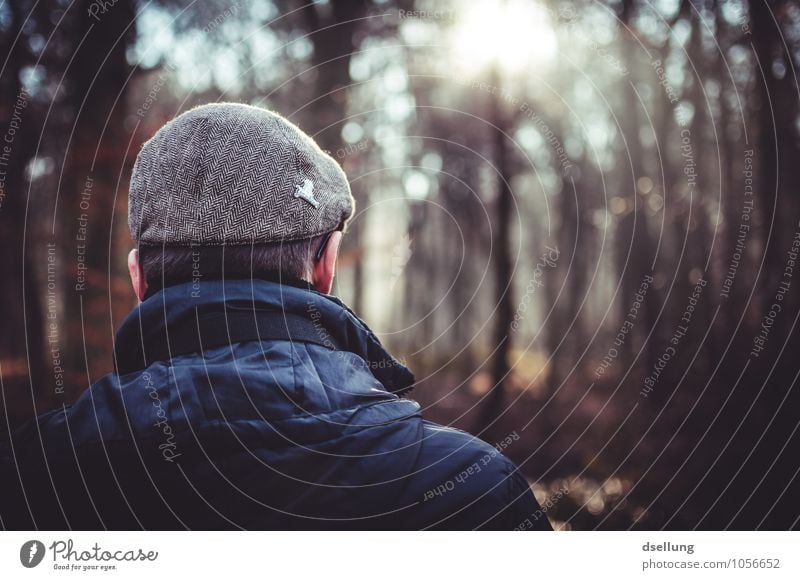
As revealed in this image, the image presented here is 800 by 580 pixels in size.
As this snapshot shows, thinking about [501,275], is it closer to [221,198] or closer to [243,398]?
[221,198]

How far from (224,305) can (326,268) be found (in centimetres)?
36

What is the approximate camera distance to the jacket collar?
132 centimetres

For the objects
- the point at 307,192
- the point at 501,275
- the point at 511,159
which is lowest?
the point at 501,275

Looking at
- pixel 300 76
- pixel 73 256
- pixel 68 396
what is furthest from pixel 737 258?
pixel 73 256

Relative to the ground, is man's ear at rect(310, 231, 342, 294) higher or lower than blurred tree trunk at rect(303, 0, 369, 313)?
lower

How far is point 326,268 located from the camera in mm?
1583

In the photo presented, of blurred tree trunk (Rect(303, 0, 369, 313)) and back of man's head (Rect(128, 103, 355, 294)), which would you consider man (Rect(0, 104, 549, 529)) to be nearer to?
back of man's head (Rect(128, 103, 355, 294))

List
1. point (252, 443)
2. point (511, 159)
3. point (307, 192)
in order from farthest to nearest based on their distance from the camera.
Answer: point (511, 159)
point (307, 192)
point (252, 443)

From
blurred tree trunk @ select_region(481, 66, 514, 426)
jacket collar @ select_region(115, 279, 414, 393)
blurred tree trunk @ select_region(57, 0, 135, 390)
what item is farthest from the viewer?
blurred tree trunk @ select_region(481, 66, 514, 426)

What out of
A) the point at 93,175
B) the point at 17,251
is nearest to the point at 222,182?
the point at 93,175

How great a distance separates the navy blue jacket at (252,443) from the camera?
121cm

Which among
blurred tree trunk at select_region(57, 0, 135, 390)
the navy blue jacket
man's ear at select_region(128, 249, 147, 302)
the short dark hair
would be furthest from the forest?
man's ear at select_region(128, 249, 147, 302)

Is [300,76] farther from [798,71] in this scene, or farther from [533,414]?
[533,414]

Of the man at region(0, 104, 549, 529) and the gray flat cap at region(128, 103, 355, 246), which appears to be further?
the gray flat cap at region(128, 103, 355, 246)
